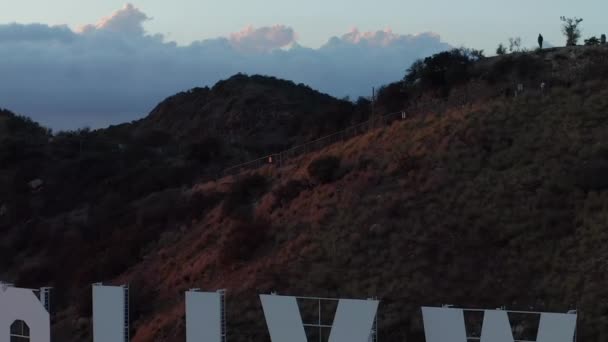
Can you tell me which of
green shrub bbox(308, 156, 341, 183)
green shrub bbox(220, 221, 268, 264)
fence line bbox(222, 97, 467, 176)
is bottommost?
green shrub bbox(220, 221, 268, 264)

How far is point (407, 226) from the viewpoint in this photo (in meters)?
30.5

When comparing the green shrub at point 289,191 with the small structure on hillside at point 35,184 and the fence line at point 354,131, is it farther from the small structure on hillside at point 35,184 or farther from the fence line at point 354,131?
the small structure on hillside at point 35,184

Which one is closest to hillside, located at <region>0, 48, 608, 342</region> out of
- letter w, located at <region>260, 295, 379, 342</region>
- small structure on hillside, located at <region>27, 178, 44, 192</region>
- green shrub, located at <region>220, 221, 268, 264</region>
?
green shrub, located at <region>220, 221, 268, 264</region>

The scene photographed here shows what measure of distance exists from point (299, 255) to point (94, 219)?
73.0ft

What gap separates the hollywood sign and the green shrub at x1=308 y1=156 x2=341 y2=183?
56.2ft

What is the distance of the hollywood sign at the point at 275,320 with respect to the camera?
Answer: 17.0m

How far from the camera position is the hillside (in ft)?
85.7

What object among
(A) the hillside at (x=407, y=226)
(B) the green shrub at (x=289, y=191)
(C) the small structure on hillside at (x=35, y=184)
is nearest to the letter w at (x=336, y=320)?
(A) the hillside at (x=407, y=226)

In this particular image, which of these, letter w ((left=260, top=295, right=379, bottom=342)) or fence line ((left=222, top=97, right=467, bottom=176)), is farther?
fence line ((left=222, top=97, right=467, bottom=176))

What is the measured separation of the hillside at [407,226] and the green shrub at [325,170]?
87 millimetres

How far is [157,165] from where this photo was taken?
59.6 meters

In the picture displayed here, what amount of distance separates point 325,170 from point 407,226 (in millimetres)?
7381

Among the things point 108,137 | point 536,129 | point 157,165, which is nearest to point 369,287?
point 536,129

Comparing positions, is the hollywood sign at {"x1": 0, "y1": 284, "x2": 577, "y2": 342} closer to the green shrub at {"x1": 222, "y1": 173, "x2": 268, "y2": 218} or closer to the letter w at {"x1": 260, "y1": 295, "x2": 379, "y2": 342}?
the letter w at {"x1": 260, "y1": 295, "x2": 379, "y2": 342}
